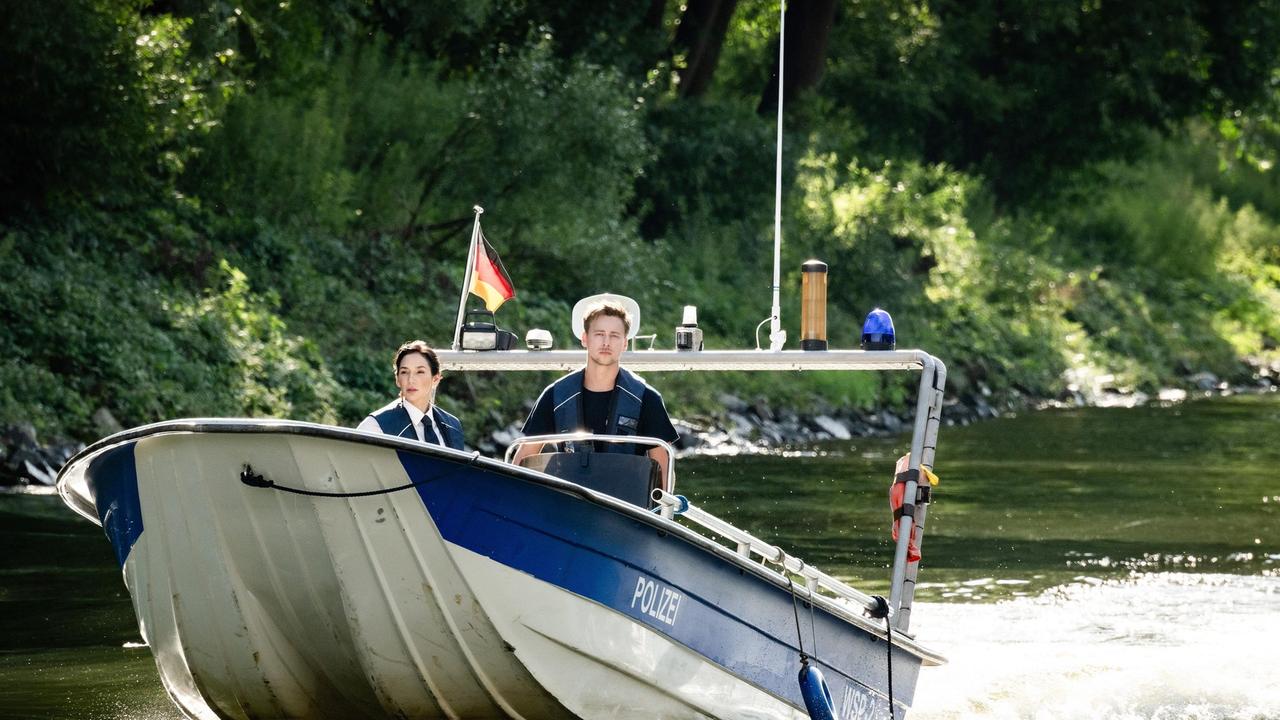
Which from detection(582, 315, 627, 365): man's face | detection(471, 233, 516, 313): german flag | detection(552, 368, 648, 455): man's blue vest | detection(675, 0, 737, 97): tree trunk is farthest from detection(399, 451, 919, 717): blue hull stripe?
detection(675, 0, 737, 97): tree trunk

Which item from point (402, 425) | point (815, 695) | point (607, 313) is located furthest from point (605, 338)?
point (815, 695)

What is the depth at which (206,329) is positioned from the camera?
771 inches

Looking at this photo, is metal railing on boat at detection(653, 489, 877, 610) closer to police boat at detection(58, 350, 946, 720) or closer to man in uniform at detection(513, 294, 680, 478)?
police boat at detection(58, 350, 946, 720)

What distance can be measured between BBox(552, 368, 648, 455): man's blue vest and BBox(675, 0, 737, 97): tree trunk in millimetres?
26478

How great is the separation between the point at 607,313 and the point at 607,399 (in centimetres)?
36

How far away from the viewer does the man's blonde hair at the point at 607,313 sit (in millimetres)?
7938

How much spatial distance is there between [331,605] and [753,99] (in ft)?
104

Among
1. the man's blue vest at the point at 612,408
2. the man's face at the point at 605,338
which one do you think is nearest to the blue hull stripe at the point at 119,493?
the man's blue vest at the point at 612,408

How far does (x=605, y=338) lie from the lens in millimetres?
7855

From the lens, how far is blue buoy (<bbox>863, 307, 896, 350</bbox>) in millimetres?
8586

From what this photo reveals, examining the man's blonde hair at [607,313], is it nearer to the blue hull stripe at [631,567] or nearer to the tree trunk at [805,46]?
the blue hull stripe at [631,567]

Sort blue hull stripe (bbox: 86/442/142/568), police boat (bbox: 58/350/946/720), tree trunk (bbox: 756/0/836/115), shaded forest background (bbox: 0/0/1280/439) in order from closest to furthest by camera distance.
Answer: police boat (bbox: 58/350/946/720)
blue hull stripe (bbox: 86/442/142/568)
shaded forest background (bbox: 0/0/1280/439)
tree trunk (bbox: 756/0/836/115)

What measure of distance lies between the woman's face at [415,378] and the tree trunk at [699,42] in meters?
26.6

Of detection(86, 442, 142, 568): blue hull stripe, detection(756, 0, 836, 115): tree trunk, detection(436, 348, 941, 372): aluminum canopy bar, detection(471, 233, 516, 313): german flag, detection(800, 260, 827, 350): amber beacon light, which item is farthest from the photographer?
detection(756, 0, 836, 115): tree trunk
